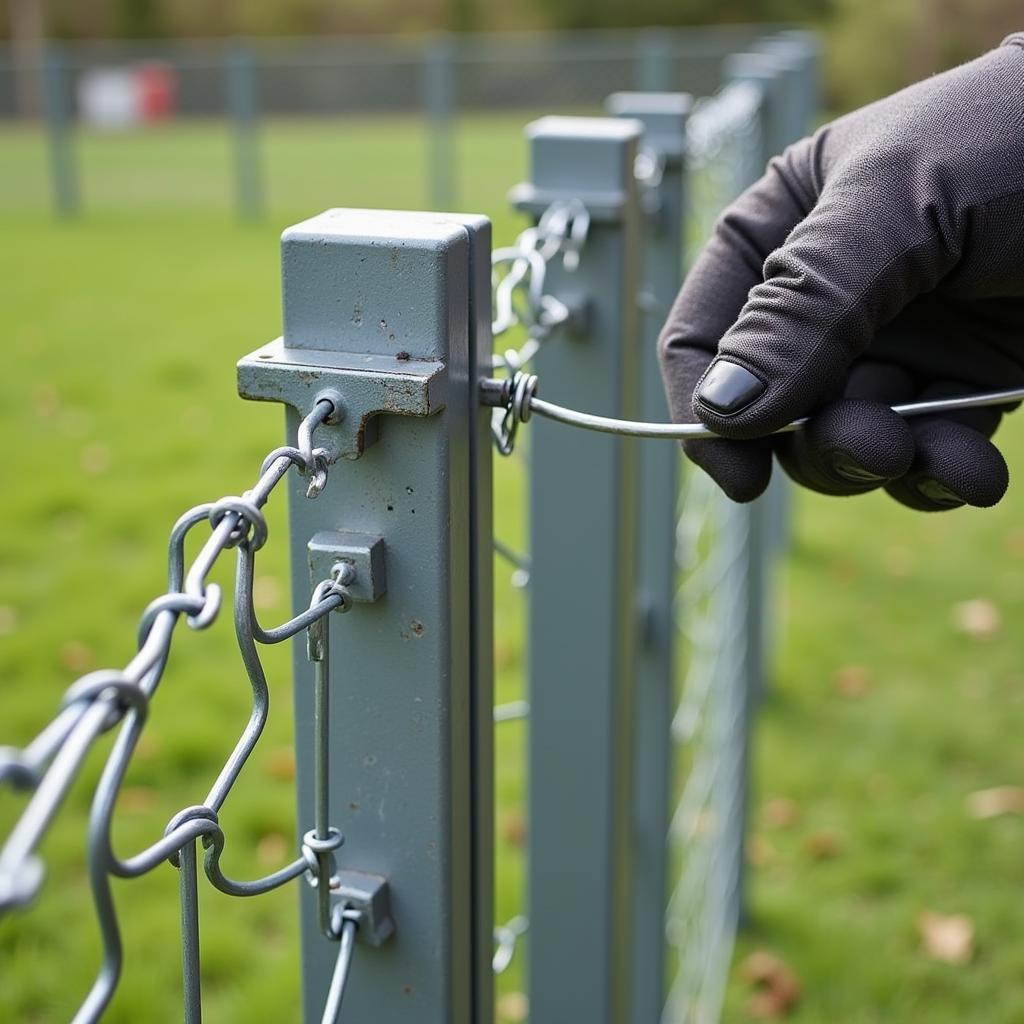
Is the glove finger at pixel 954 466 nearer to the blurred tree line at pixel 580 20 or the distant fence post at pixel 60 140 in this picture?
the distant fence post at pixel 60 140

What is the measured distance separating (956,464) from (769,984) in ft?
7.71

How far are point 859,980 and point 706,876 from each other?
0.41 m

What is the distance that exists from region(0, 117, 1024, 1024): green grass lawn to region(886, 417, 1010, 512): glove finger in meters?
1.26

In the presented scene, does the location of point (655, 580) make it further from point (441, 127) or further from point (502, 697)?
point (441, 127)

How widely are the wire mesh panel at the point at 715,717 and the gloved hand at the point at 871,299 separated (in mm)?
1534

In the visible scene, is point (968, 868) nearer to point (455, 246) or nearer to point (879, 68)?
point (455, 246)

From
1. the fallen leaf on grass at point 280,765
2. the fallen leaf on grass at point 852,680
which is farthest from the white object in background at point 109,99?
the fallen leaf on grass at point 280,765

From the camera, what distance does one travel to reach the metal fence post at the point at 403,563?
0.87 metres

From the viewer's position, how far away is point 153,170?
46.4 feet

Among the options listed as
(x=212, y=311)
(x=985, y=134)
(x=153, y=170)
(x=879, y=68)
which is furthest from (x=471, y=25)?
(x=985, y=134)

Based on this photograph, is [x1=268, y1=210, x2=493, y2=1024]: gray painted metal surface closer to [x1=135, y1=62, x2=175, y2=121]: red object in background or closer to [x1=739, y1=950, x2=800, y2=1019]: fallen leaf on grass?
[x1=739, y1=950, x2=800, y2=1019]: fallen leaf on grass

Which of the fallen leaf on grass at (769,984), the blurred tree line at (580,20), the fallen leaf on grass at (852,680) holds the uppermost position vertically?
the blurred tree line at (580,20)

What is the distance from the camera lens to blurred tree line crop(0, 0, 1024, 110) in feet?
50.6

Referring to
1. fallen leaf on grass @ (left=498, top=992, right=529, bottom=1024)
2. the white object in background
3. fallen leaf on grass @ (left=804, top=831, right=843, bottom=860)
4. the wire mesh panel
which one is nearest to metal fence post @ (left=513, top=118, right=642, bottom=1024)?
the wire mesh panel
